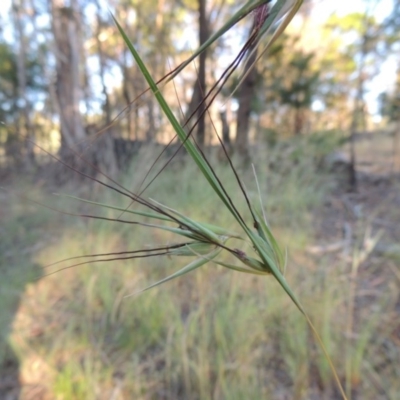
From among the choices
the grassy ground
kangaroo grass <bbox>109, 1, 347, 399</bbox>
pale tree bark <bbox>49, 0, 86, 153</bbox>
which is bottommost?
the grassy ground

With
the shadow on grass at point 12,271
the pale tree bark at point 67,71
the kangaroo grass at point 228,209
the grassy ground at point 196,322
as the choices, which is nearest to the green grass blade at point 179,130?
the kangaroo grass at point 228,209

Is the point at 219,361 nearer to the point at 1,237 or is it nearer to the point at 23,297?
the point at 23,297

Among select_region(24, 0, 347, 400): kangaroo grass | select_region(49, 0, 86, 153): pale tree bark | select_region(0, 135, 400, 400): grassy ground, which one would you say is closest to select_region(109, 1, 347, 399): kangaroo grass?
select_region(24, 0, 347, 400): kangaroo grass

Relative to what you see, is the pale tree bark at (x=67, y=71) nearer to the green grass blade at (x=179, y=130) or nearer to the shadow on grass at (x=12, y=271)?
the shadow on grass at (x=12, y=271)

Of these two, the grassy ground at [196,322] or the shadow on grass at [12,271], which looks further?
the shadow on grass at [12,271]

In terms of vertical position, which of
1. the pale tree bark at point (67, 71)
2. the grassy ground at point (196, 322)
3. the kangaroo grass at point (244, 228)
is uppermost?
the pale tree bark at point (67, 71)

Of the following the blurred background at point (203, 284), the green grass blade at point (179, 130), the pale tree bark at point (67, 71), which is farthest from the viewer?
the pale tree bark at point (67, 71)

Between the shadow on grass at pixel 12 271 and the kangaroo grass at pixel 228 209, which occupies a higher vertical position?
the kangaroo grass at pixel 228 209

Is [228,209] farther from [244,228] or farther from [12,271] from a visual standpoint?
[12,271]

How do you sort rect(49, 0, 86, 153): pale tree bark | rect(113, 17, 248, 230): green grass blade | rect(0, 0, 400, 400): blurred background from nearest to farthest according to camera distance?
rect(113, 17, 248, 230): green grass blade, rect(0, 0, 400, 400): blurred background, rect(49, 0, 86, 153): pale tree bark

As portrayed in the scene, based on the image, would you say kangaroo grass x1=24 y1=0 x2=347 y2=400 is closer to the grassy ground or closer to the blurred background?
the blurred background
